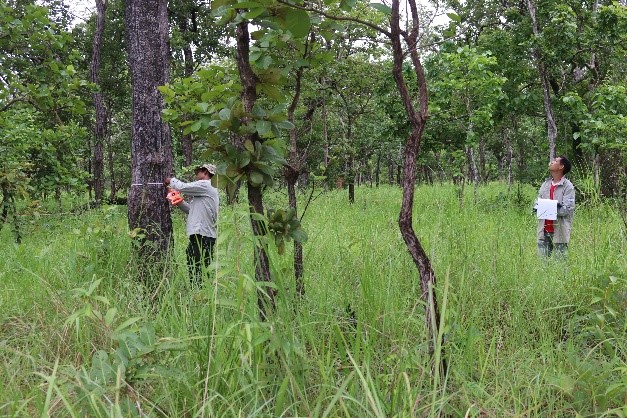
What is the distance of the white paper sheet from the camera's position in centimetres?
487

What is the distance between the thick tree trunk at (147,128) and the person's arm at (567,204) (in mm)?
4078

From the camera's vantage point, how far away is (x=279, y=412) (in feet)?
5.58

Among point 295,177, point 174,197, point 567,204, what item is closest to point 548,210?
point 567,204

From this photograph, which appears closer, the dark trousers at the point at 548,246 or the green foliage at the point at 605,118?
the dark trousers at the point at 548,246

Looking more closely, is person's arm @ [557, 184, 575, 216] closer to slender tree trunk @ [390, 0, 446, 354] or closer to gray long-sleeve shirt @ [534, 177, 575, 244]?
gray long-sleeve shirt @ [534, 177, 575, 244]

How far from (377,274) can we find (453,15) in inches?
65.8

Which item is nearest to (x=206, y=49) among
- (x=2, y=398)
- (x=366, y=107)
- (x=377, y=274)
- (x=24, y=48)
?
(x=366, y=107)

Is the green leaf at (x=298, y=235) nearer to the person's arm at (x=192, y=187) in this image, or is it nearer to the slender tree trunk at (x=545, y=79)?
the person's arm at (x=192, y=187)

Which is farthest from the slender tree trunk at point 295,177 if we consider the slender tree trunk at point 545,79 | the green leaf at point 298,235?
the slender tree trunk at point 545,79

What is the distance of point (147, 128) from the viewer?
13.1 ft

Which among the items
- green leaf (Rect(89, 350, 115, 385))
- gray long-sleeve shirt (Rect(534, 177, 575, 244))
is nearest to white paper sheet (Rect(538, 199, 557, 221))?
gray long-sleeve shirt (Rect(534, 177, 575, 244))

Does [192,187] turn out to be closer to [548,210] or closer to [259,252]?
[259,252]

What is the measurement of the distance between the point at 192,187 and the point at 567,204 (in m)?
4.03

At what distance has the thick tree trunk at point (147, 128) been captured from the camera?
3949 mm
